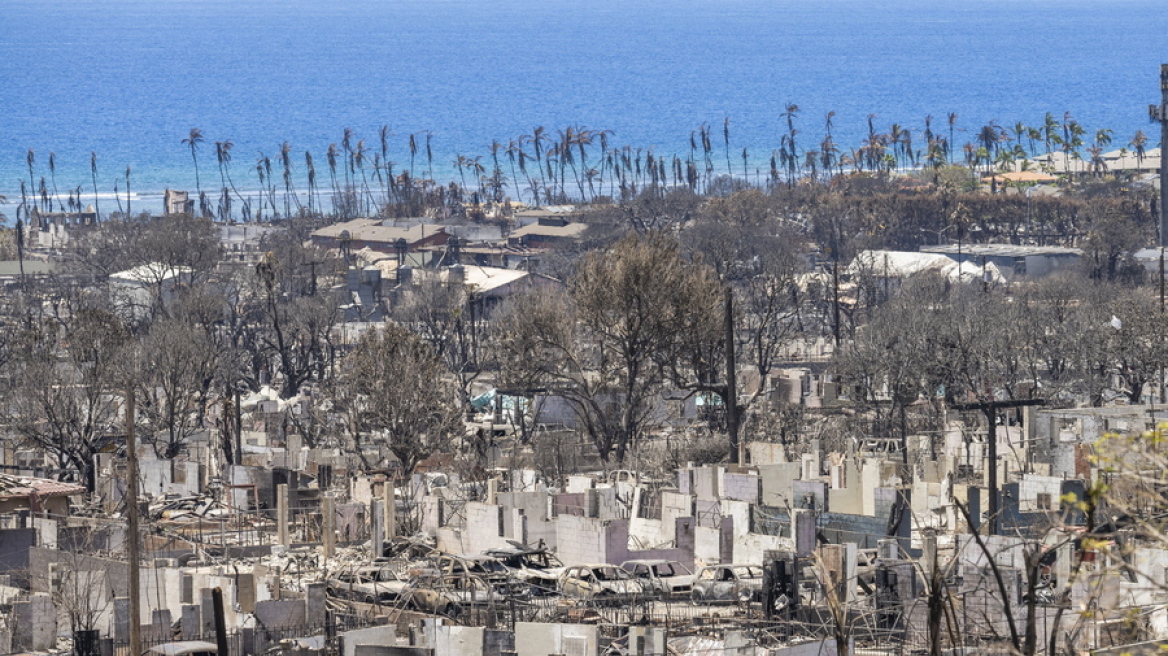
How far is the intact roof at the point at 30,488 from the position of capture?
34625mm

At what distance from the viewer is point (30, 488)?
34938 mm

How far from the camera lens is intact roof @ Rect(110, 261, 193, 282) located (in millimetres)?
79188

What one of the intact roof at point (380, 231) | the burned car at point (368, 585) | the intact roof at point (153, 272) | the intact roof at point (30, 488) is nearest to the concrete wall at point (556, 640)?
the burned car at point (368, 585)

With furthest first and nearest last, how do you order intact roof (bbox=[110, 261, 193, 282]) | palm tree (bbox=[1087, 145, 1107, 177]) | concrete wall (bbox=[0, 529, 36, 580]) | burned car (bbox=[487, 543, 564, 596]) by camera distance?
palm tree (bbox=[1087, 145, 1107, 177]) → intact roof (bbox=[110, 261, 193, 282]) → concrete wall (bbox=[0, 529, 36, 580]) → burned car (bbox=[487, 543, 564, 596])

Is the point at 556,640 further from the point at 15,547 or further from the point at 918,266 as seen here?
the point at 918,266

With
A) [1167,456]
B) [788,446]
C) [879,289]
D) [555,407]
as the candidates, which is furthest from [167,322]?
[1167,456]

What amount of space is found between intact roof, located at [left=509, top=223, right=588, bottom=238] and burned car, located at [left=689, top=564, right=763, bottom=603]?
72.2 metres

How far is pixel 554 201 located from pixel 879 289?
5404cm

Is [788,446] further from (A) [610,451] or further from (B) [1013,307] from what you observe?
(B) [1013,307]

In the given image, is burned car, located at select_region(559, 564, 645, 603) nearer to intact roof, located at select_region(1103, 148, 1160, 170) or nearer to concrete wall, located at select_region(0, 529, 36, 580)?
concrete wall, located at select_region(0, 529, 36, 580)

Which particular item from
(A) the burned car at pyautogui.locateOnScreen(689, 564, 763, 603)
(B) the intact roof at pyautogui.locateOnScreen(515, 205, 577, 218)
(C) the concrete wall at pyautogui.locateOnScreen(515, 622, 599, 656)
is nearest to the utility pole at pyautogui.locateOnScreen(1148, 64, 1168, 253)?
(B) the intact roof at pyautogui.locateOnScreen(515, 205, 577, 218)

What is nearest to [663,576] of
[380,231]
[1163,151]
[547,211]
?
[1163,151]

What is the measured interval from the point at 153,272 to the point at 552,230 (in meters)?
26.1

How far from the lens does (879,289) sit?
7781cm
